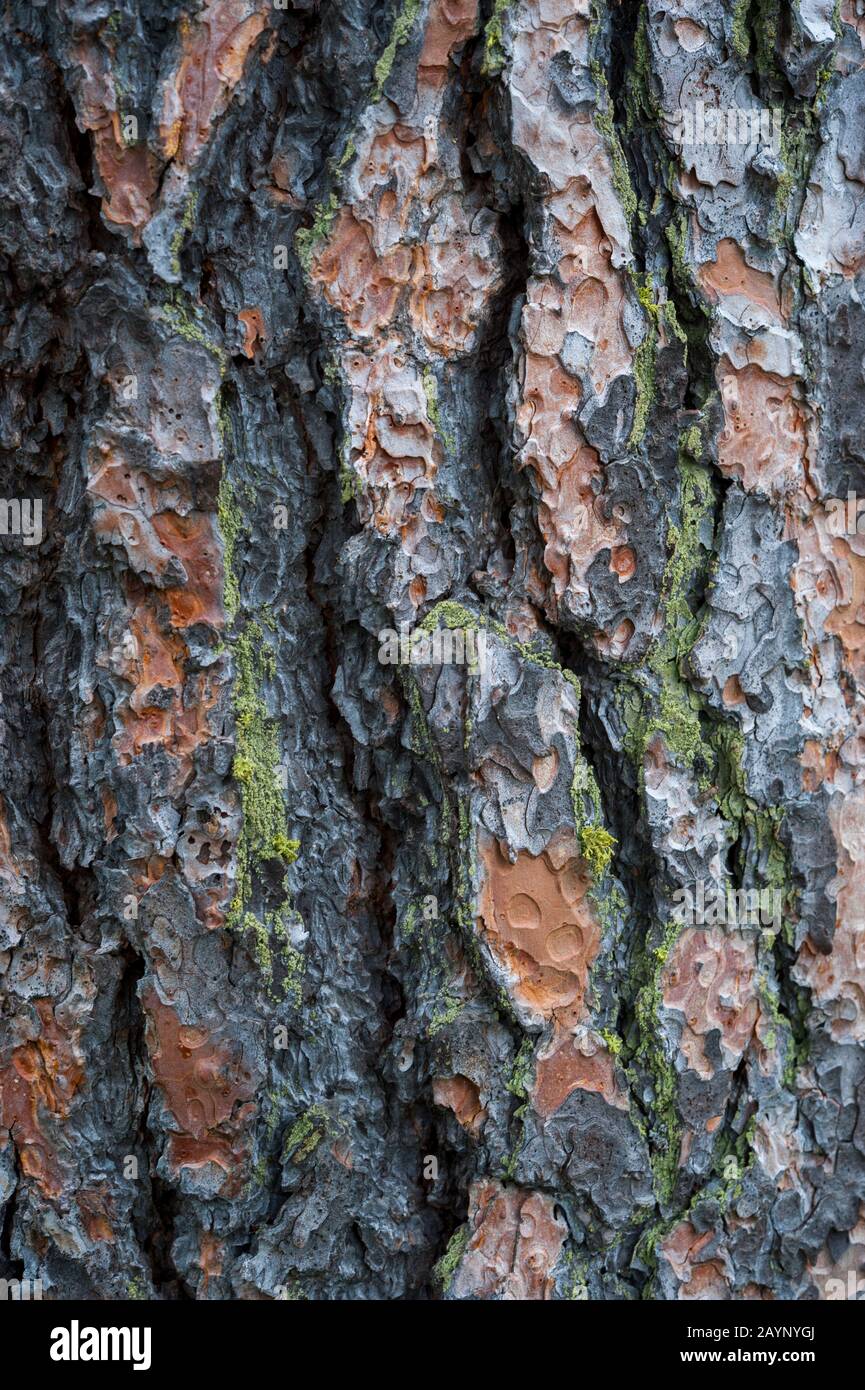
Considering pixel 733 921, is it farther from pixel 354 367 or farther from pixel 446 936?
pixel 354 367

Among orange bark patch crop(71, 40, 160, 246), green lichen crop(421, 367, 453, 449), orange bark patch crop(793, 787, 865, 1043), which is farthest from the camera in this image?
orange bark patch crop(793, 787, 865, 1043)

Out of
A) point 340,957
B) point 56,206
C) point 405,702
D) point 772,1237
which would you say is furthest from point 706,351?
point 772,1237

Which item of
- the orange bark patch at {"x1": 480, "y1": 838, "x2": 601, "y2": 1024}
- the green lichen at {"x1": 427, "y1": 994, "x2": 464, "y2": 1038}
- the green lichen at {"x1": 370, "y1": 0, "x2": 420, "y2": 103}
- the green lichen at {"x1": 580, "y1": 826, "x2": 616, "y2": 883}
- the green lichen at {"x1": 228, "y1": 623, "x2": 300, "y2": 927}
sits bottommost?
the green lichen at {"x1": 427, "y1": 994, "x2": 464, "y2": 1038}

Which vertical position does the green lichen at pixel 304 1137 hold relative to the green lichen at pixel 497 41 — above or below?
below

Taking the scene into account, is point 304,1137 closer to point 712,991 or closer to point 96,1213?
point 96,1213

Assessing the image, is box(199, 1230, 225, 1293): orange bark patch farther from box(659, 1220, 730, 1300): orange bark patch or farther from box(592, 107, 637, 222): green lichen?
box(592, 107, 637, 222): green lichen

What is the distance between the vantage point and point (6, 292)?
1293 mm

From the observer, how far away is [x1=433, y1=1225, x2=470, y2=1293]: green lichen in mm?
1396

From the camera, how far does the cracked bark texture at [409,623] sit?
1.29 meters

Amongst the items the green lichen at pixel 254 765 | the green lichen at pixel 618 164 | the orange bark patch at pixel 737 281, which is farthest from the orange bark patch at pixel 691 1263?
the green lichen at pixel 618 164

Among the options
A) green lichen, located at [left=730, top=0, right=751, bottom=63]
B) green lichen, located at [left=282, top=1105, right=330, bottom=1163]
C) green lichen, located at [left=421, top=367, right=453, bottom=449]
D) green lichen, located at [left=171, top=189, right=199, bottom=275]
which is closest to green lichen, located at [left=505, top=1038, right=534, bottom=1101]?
green lichen, located at [left=282, top=1105, right=330, bottom=1163]

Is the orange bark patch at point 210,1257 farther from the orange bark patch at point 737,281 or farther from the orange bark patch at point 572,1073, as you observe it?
the orange bark patch at point 737,281

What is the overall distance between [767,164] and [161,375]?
2.60ft

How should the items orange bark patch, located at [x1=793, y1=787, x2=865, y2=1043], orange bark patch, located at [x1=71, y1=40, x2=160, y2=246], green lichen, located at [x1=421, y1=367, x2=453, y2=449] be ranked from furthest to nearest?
orange bark patch, located at [x1=793, y1=787, x2=865, y2=1043]
green lichen, located at [x1=421, y1=367, x2=453, y2=449]
orange bark patch, located at [x1=71, y1=40, x2=160, y2=246]
